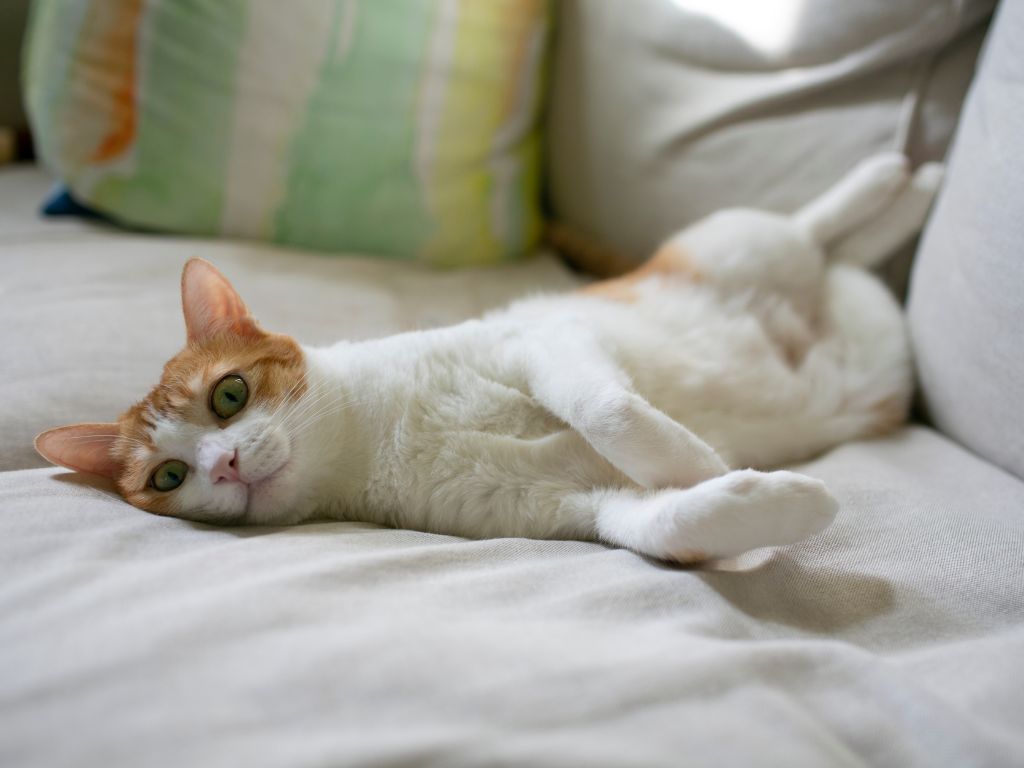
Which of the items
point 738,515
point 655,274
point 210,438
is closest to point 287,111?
point 655,274

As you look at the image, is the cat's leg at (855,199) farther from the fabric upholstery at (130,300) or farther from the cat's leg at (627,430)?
the cat's leg at (627,430)

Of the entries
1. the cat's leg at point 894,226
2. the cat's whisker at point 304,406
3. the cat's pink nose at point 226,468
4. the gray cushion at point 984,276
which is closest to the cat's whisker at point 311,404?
the cat's whisker at point 304,406

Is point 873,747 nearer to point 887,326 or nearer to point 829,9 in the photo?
point 887,326

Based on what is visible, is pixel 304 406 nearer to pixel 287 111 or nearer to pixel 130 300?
pixel 130 300

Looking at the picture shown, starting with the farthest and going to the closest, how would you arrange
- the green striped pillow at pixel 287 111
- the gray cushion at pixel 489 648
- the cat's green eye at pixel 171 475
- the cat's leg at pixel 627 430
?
the green striped pillow at pixel 287 111 < the cat's green eye at pixel 171 475 < the cat's leg at pixel 627 430 < the gray cushion at pixel 489 648

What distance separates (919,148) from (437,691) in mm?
1519

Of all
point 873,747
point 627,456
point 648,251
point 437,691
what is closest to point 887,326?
point 648,251

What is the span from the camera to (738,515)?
97 centimetres

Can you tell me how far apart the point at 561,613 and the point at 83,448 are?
2.57 ft

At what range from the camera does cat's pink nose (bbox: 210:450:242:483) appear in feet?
3.71

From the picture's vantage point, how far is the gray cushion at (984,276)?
4.09 ft

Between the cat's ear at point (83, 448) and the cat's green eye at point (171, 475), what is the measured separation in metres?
0.09

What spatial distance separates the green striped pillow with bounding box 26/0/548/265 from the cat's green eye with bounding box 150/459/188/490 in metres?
1.04

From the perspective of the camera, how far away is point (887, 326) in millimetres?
1579
